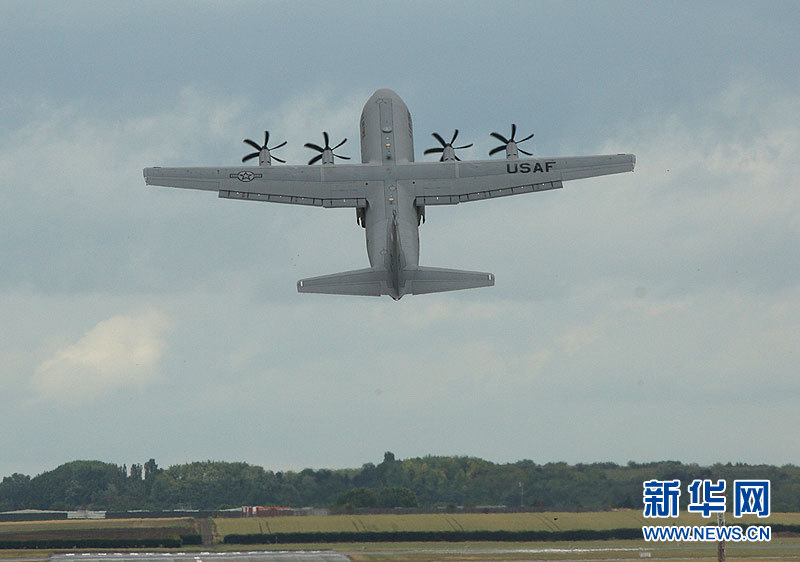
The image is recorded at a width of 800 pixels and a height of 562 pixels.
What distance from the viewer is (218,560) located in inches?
4407

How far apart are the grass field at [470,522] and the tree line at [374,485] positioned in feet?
9.19

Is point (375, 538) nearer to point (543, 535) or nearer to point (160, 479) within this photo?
point (543, 535)

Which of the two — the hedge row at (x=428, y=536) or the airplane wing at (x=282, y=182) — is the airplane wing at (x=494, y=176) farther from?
the hedge row at (x=428, y=536)

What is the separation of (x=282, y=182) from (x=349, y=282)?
1228cm

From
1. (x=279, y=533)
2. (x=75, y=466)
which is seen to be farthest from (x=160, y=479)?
(x=279, y=533)

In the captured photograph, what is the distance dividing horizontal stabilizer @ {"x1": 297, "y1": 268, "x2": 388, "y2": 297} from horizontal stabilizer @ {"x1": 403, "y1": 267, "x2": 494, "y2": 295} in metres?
1.89

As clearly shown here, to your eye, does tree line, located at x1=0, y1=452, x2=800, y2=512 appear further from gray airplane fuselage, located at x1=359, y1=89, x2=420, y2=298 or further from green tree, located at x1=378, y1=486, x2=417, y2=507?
gray airplane fuselage, located at x1=359, y1=89, x2=420, y2=298

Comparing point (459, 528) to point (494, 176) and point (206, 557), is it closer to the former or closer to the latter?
point (206, 557)

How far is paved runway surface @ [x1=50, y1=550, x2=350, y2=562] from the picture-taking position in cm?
11244

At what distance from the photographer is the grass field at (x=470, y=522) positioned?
138 meters

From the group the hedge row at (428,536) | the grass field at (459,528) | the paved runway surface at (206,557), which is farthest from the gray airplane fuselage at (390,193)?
the hedge row at (428,536)

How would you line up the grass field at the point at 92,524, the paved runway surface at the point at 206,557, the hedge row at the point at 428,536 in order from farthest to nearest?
→ 1. the grass field at the point at 92,524
2. the hedge row at the point at 428,536
3. the paved runway surface at the point at 206,557

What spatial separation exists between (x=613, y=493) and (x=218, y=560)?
181 ft

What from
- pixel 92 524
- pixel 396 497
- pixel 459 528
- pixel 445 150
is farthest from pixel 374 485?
pixel 445 150
